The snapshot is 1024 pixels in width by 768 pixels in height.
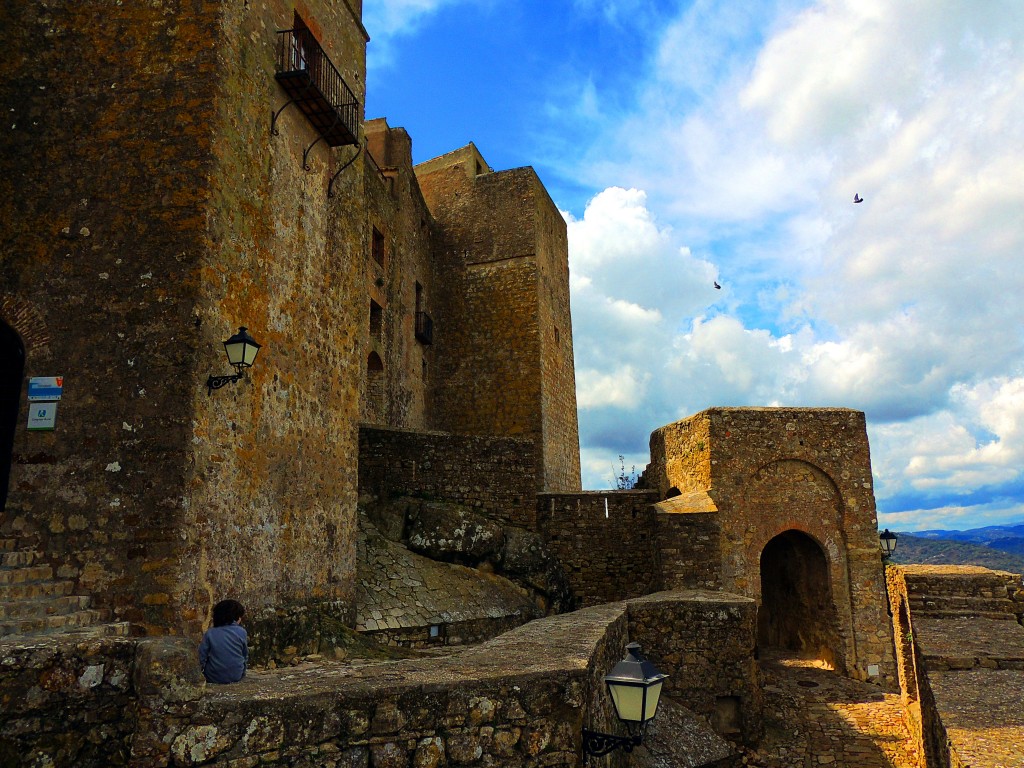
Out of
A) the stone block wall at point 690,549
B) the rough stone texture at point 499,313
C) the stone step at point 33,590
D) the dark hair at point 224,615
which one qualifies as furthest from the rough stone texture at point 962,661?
the rough stone texture at point 499,313

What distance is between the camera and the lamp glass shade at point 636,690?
448cm

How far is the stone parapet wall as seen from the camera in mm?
3465

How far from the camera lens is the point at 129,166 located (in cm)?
728

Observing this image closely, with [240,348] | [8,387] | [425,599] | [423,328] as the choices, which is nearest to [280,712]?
[240,348]

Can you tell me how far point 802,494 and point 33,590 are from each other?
1403cm

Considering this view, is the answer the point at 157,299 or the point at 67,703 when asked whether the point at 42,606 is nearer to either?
the point at 157,299

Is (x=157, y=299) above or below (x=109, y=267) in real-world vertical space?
below

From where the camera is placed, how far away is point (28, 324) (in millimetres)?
7051

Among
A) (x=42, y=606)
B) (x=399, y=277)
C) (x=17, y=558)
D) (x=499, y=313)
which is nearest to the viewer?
(x=42, y=606)

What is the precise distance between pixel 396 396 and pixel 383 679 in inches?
568

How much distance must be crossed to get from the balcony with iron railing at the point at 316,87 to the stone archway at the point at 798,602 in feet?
42.1

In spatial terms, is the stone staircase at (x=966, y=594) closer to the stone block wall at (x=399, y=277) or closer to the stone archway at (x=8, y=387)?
the stone archway at (x=8, y=387)

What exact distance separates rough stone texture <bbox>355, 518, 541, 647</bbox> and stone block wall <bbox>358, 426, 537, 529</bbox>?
1.24 meters

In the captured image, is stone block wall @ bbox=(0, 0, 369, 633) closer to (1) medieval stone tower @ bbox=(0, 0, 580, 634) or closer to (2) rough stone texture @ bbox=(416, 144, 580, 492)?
(1) medieval stone tower @ bbox=(0, 0, 580, 634)
